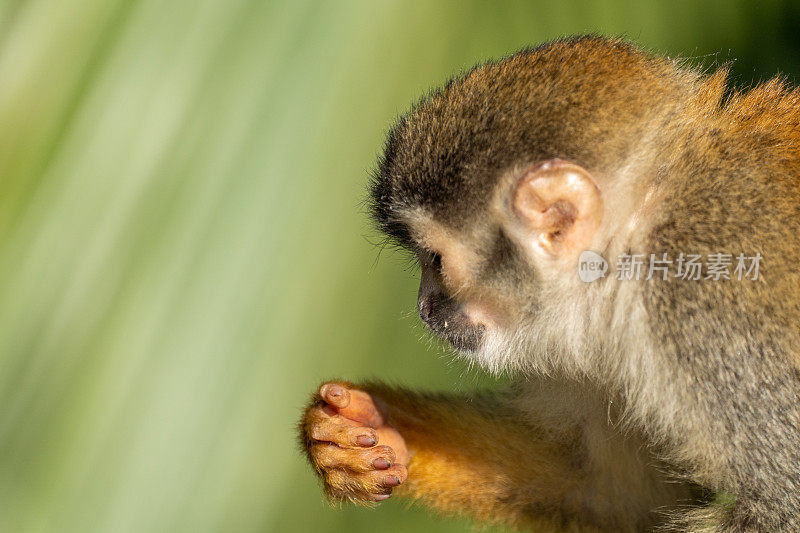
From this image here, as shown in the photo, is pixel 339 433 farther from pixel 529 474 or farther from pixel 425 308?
pixel 529 474

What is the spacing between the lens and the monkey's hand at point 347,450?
2.34 m

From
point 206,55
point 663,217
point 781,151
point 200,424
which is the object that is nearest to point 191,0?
point 206,55

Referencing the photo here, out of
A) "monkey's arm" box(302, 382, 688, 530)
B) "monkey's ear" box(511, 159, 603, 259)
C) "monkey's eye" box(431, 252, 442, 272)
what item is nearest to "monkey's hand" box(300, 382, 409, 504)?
"monkey's arm" box(302, 382, 688, 530)

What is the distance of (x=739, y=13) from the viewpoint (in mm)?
3264

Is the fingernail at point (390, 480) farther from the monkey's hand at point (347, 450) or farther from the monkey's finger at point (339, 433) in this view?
the monkey's finger at point (339, 433)

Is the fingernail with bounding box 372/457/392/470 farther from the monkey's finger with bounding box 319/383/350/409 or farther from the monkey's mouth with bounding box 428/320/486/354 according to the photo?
the monkey's mouth with bounding box 428/320/486/354

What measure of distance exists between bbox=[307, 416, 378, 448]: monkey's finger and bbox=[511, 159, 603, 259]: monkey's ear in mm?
736

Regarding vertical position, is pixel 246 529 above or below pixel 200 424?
below

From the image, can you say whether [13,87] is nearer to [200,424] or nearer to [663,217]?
[200,424]

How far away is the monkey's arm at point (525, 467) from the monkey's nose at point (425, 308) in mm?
438

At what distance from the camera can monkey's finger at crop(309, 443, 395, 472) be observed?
234 cm

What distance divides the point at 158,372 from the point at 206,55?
3.05 feet

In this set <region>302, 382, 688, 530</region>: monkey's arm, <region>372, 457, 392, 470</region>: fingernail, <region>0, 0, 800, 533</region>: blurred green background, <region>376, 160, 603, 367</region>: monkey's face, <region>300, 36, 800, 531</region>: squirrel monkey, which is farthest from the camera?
<region>302, 382, 688, 530</region>: monkey's arm

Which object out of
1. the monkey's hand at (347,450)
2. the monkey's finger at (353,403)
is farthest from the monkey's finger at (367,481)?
the monkey's finger at (353,403)
